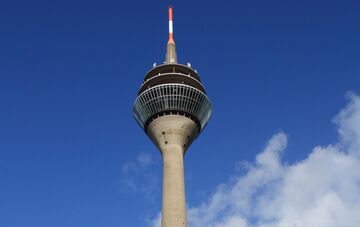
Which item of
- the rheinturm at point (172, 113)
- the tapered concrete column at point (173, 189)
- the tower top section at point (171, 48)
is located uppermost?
the tower top section at point (171, 48)

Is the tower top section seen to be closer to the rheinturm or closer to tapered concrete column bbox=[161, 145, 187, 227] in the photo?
the rheinturm

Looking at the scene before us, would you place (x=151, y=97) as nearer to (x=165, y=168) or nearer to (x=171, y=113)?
(x=171, y=113)

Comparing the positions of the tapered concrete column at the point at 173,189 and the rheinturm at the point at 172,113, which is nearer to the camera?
the tapered concrete column at the point at 173,189

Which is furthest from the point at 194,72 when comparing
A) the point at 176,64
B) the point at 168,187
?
the point at 168,187

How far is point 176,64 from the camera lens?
85.2m

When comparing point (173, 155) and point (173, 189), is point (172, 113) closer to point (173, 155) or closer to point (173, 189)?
point (173, 155)

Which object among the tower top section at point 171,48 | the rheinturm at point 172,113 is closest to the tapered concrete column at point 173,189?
the rheinturm at point 172,113

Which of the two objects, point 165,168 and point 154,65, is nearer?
point 165,168

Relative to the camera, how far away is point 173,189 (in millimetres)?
71812

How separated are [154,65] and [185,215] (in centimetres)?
2910

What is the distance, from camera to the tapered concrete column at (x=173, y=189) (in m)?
69.6

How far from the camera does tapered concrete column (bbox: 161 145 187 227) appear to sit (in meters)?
69.6

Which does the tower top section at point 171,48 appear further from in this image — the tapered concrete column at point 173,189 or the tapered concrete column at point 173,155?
the tapered concrete column at point 173,189

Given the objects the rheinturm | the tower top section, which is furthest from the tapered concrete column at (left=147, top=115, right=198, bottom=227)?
the tower top section
